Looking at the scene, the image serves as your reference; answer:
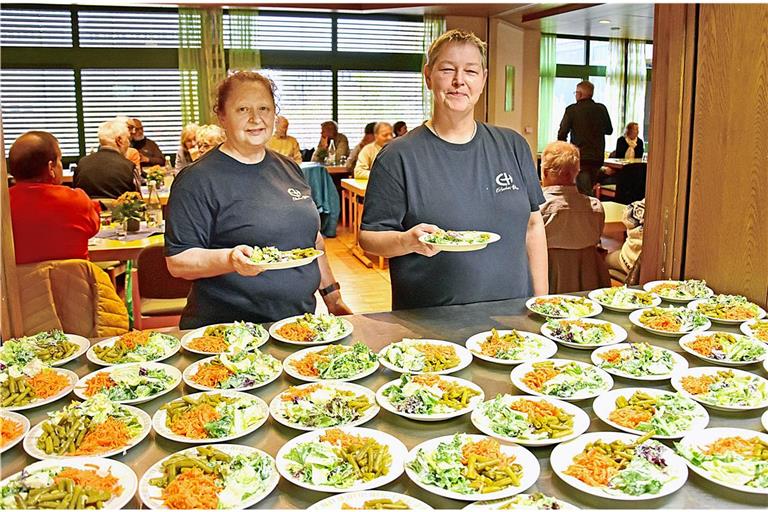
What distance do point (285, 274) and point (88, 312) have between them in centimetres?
176

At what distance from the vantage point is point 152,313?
3803 millimetres

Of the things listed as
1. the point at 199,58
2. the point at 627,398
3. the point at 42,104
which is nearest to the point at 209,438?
the point at 627,398

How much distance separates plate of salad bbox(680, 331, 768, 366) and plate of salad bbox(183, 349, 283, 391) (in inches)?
44.4

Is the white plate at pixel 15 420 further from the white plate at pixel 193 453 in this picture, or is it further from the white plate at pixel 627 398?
the white plate at pixel 627 398

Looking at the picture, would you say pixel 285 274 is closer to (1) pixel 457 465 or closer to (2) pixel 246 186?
(2) pixel 246 186

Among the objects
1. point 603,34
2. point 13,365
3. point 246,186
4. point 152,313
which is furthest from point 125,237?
point 603,34

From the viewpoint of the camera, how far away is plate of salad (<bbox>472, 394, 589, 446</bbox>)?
4.57ft

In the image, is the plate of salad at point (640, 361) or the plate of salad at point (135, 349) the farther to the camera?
the plate of salad at point (135, 349)

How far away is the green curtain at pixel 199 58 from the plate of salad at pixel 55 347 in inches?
326

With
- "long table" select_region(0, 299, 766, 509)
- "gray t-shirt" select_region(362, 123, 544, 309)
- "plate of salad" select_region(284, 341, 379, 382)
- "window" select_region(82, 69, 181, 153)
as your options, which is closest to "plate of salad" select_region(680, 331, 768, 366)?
"long table" select_region(0, 299, 766, 509)

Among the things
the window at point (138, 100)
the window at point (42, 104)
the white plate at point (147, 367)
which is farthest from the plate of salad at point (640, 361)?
the window at point (138, 100)

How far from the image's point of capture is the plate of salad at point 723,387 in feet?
5.08

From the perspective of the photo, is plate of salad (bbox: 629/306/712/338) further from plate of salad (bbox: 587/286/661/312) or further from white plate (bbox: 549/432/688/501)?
white plate (bbox: 549/432/688/501)

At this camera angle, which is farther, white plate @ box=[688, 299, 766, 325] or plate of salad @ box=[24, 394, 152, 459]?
white plate @ box=[688, 299, 766, 325]
